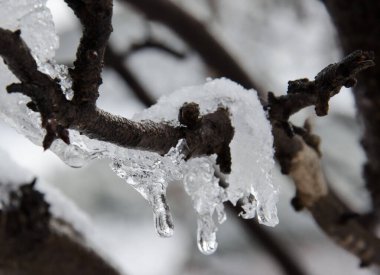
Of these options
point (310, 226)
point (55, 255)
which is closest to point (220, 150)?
point (55, 255)

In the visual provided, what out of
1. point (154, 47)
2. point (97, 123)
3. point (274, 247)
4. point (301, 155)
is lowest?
point (97, 123)

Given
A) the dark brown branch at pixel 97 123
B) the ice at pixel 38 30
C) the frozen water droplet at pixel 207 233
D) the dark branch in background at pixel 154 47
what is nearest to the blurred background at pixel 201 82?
the dark branch in background at pixel 154 47

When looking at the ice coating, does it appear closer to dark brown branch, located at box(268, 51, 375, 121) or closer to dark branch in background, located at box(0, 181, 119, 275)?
dark brown branch, located at box(268, 51, 375, 121)

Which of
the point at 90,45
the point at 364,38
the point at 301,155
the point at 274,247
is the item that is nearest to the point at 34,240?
the point at 301,155

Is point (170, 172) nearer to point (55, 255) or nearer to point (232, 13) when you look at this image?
point (55, 255)

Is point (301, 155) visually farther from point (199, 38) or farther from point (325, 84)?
point (199, 38)

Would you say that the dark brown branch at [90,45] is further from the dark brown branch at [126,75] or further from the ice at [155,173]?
the dark brown branch at [126,75]

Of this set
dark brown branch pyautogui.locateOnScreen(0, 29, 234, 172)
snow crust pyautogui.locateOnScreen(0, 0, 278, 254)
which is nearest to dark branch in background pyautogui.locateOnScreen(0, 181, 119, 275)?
snow crust pyautogui.locateOnScreen(0, 0, 278, 254)
